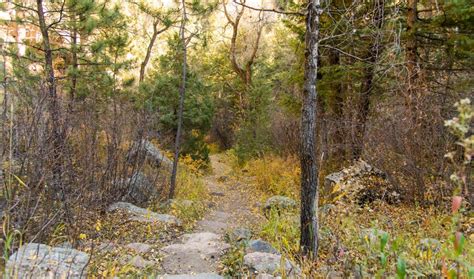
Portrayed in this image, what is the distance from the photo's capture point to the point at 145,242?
17.5ft

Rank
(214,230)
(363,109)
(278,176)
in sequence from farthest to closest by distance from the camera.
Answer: (278,176) < (363,109) < (214,230)

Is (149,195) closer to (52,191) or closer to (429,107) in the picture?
(52,191)

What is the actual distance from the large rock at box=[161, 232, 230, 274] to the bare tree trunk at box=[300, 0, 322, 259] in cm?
118

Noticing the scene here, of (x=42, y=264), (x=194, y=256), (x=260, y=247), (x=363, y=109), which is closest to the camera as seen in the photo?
(x=42, y=264)

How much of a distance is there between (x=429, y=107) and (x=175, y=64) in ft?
27.2

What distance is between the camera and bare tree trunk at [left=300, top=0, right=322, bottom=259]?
3.96 meters

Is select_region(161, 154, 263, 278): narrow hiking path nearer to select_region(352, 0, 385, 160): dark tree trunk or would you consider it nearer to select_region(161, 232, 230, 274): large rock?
select_region(161, 232, 230, 274): large rock

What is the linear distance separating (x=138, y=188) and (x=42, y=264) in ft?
17.0

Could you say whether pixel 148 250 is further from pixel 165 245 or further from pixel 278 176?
pixel 278 176

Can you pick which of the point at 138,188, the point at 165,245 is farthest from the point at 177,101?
the point at 165,245

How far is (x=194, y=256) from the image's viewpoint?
4.62 m

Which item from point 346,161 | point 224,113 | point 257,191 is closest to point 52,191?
point 346,161

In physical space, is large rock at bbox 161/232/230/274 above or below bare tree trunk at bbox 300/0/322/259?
below

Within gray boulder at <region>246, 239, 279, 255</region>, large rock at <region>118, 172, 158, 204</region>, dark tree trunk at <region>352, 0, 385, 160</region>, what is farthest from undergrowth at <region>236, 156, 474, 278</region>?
large rock at <region>118, 172, 158, 204</region>
